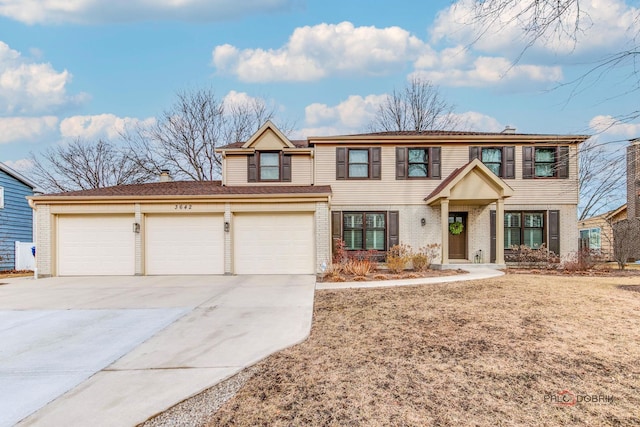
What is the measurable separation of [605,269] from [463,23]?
1376 centimetres

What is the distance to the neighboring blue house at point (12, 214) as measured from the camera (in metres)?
19.4

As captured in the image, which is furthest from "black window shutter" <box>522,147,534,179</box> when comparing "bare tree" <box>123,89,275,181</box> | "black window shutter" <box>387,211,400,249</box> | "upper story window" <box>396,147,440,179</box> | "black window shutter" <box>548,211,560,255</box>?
"bare tree" <box>123,89,275,181</box>

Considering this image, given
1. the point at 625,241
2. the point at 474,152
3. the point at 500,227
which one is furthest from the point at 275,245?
the point at 625,241

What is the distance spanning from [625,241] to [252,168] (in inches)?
595

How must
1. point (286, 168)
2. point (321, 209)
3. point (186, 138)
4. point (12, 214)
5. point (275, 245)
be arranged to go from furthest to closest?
point (186, 138) → point (12, 214) → point (286, 168) → point (275, 245) → point (321, 209)

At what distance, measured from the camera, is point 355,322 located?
6.29 meters

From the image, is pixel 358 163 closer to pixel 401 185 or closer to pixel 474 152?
pixel 401 185

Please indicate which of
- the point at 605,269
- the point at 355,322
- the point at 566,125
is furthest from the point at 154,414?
the point at 605,269

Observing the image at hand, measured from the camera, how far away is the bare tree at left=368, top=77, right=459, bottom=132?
92.3 ft

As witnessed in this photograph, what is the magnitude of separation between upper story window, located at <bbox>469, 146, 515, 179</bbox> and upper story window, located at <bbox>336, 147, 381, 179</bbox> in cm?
406

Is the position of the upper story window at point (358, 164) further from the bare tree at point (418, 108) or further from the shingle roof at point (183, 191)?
the bare tree at point (418, 108)

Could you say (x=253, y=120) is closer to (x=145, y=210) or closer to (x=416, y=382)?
(x=145, y=210)

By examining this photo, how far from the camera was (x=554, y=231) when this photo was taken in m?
15.3

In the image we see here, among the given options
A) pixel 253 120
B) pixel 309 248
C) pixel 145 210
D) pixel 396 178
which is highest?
pixel 253 120
